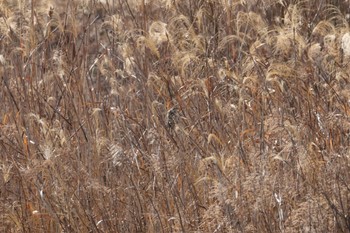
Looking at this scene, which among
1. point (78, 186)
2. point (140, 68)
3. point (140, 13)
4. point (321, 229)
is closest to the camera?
point (321, 229)

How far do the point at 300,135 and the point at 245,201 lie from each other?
398mm

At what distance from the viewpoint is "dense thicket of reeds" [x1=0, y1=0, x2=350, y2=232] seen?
307cm

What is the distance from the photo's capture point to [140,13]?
463 centimetres

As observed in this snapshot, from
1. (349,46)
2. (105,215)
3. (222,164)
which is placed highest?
(349,46)

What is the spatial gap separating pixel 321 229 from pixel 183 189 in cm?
51

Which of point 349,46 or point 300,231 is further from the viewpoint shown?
point 349,46

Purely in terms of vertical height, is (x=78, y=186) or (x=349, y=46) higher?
(x=349, y=46)

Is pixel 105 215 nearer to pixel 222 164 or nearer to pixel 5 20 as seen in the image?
pixel 222 164

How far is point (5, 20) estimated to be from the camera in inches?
160

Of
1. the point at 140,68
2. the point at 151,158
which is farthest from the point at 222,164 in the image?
the point at 140,68

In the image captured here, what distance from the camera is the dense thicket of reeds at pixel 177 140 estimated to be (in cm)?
307

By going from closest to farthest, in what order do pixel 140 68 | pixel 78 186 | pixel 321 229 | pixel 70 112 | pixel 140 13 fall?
pixel 321 229 < pixel 78 186 < pixel 70 112 < pixel 140 68 < pixel 140 13

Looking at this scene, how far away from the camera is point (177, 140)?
3.60 metres

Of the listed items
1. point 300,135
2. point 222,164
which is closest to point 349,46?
point 300,135
